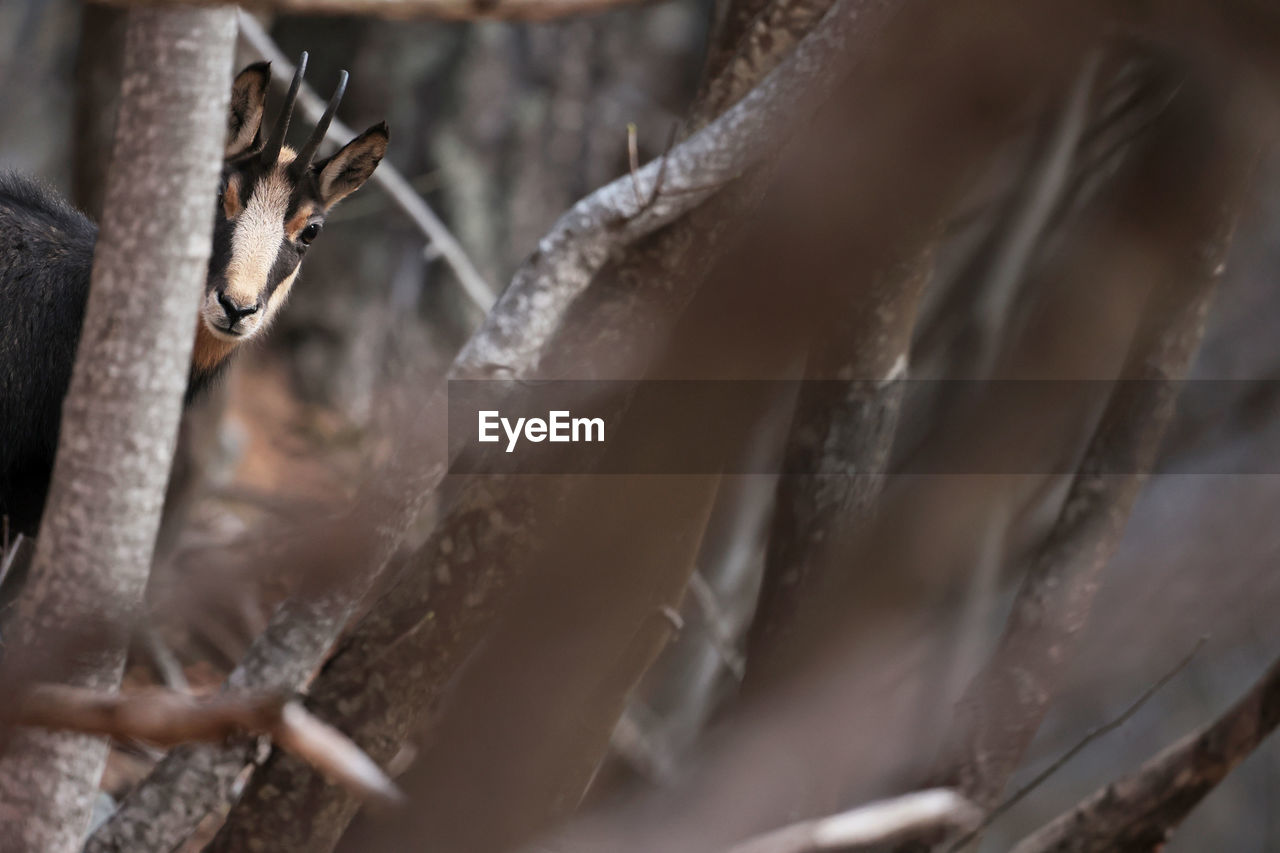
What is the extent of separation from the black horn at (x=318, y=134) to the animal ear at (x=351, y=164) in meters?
0.07

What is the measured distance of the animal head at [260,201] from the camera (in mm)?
2744

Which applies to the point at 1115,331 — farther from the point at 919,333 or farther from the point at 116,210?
the point at 919,333

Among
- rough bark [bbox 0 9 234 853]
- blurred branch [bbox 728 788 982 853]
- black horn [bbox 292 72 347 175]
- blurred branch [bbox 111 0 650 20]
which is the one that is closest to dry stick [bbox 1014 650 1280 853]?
blurred branch [bbox 728 788 982 853]

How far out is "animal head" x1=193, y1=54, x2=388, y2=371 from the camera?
9.00 feet

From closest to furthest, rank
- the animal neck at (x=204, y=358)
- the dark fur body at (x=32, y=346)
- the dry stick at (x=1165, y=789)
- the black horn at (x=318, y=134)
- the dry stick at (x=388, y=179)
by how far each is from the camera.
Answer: the dry stick at (x=1165, y=789), the black horn at (x=318, y=134), the dark fur body at (x=32, y=346), the animal neck at (x=204, y=358), the dry stick at (x=388, y=179)

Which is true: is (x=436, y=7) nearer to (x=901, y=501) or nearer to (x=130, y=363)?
(x=901, y=501)

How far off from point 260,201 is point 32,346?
0.71 meters

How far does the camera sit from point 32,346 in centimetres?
301

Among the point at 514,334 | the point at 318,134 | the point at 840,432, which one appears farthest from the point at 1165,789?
the point at 318,134

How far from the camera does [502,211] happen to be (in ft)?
24.7

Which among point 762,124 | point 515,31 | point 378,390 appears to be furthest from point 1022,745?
point 515,31

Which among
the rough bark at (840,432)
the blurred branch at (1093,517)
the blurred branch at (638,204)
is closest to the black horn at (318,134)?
the blurred branch at (638,204)

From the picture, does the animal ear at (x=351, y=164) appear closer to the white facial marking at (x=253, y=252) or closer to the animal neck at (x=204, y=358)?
the white facial marking at (x=253, y=252)

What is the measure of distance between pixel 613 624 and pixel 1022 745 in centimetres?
139
